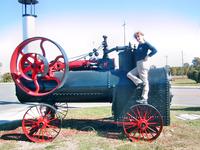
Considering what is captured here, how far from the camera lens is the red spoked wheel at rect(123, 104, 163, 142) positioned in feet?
20.4

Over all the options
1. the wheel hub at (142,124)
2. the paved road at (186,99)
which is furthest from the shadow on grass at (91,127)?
the paved road at (186,99)

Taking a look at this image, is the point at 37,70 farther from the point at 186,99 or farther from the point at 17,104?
the point at 186,99

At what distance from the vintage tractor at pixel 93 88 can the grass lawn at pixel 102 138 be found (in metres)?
0.25

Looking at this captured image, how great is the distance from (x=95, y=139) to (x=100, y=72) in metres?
1.45

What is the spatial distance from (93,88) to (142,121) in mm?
1282

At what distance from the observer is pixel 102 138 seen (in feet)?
21.1

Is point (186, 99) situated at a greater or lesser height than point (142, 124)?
lesser

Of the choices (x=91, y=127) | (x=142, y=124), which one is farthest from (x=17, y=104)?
(x=142, y=124)

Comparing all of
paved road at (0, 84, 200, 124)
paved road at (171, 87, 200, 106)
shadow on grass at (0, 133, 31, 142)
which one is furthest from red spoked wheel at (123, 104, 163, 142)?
paved road at (171, 87, 200, 106)

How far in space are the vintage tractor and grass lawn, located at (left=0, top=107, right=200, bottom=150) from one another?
0.81 ft

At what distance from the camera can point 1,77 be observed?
46.9 metres

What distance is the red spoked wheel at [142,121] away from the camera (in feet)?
20.4

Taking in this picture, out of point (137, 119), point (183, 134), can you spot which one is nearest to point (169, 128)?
point (183, 134)

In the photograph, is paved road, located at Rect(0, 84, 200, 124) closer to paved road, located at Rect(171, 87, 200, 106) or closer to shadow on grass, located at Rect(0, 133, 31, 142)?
paved road, located at Rect(171, 87, 200, 106)
